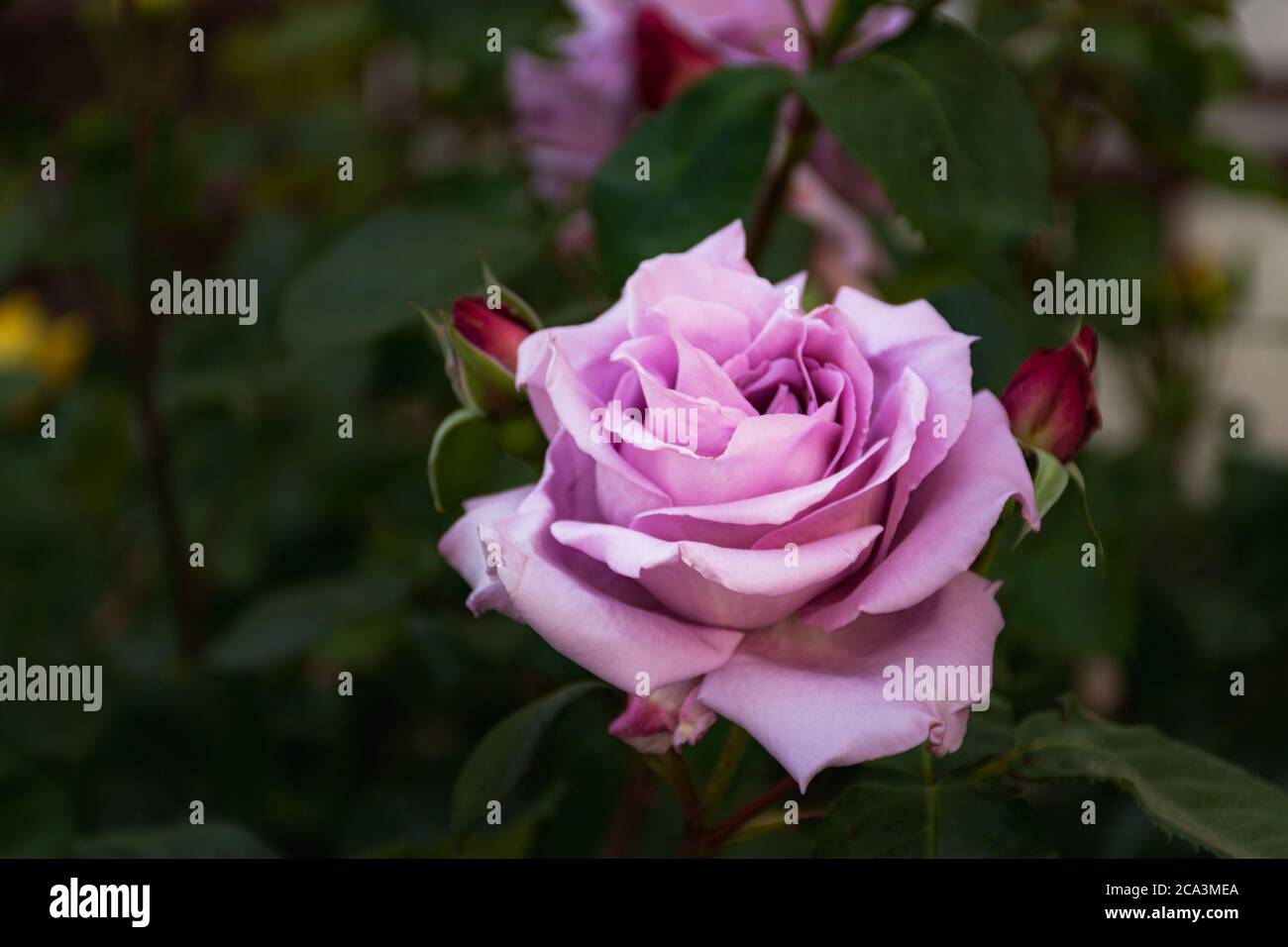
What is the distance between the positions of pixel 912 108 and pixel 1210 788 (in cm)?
22

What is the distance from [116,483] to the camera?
0.95 meters

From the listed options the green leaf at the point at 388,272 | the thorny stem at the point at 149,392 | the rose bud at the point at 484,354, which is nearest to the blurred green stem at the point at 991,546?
the rose bud at the point at 484,354

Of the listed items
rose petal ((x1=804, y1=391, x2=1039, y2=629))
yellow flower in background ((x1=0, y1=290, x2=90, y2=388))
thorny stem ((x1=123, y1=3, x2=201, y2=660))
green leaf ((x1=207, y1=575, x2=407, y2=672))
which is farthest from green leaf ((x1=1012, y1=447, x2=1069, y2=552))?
yellow flower in background ((x1=0, y1=290, x2=90, y2=388))

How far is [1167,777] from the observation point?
335 millimetres

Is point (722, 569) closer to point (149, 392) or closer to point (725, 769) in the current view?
point (725, 769)

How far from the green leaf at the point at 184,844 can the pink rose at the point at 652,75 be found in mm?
288

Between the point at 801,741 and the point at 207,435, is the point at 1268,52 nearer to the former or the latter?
the point at 207,435

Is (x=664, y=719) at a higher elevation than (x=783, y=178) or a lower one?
lower

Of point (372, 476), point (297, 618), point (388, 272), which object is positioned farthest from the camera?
point (372, 476)

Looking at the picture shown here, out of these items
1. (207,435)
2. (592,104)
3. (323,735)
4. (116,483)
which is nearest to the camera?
(592,104)

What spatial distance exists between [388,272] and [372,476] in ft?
1.04

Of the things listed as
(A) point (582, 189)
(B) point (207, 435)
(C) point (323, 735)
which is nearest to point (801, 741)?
(A) point (582, 189)

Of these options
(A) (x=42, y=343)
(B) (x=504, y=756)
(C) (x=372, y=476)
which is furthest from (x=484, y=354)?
(A) (x=42, y=343)

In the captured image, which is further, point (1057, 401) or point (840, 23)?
point (840, 23)
